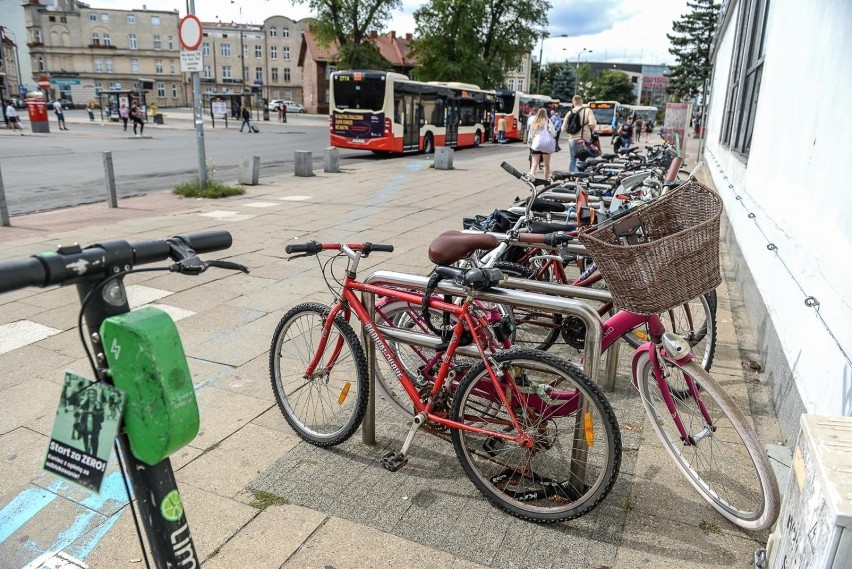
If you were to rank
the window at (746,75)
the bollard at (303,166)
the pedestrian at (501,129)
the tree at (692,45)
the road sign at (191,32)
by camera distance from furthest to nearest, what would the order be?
the tree at (692,45) < the pedestrian at (501,129) < the bollard at (303,166) < the road sign at (191,32) < the window at (746,75)

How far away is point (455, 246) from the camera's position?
9.64 feet

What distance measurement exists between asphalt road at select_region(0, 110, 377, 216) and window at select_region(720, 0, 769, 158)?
10.2 metres

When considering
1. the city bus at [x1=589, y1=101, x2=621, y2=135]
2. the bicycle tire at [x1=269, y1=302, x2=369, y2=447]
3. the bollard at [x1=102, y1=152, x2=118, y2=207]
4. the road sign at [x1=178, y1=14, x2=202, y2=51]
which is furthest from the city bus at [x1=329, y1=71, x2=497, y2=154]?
the city bus at [x1=589, y1=101, x2=621, y2=135]

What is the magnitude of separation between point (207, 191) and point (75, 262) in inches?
434

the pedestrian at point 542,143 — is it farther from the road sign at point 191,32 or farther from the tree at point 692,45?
the tree at point 692,45

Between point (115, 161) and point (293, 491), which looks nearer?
point (293, 491)

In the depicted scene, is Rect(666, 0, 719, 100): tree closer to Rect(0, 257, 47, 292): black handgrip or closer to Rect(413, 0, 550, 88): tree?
Rect(413, 0, 550, 88): tree

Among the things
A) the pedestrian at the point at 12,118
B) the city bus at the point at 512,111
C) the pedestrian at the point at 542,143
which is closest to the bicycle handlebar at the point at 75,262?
the pedestrian at the point at 542,143

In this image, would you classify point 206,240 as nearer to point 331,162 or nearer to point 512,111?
point 331,162

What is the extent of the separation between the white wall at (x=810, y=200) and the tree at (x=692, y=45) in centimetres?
6884

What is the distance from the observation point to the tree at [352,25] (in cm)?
4850

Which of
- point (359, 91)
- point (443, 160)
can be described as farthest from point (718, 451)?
point (359, 91)

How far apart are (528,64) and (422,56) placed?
189ft

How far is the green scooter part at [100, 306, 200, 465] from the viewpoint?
131 centimetres
